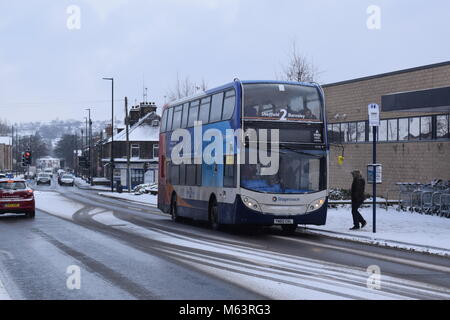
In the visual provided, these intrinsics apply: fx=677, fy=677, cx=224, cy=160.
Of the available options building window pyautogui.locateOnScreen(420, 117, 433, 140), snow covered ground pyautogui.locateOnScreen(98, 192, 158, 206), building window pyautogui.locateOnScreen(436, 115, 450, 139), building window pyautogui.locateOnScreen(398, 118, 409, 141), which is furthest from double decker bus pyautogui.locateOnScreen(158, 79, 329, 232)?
snow covered ground pyautogui.locateOnScreen(98, 192, 158, 206)

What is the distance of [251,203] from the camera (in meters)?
17.7

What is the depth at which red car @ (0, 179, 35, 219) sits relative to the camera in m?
24.9

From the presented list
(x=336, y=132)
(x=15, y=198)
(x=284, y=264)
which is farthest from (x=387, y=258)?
(x=336, y=132)

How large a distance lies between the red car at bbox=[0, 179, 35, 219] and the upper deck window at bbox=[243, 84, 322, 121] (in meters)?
11.3

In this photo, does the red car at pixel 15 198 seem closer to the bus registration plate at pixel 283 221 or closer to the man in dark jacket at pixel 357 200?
the bus registration plate at pixel 283 221

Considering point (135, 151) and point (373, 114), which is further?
point (135, 151)

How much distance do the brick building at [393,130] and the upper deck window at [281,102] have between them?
29.7 feet

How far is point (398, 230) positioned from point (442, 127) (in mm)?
16596

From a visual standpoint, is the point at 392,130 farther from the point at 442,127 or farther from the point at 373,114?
the point at 373,114

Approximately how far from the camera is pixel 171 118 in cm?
2434

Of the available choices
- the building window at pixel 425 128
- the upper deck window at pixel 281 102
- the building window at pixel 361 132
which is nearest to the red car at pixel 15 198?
the upper deck window at pixel 281 102
